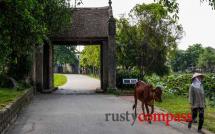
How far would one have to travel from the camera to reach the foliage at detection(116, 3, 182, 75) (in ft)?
137

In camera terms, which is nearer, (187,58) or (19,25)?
(19,25)

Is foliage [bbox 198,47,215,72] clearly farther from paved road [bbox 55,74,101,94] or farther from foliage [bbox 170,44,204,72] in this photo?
paved road [bbox 55,74,101,94]

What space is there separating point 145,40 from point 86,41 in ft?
16.6

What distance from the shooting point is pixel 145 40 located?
136ft

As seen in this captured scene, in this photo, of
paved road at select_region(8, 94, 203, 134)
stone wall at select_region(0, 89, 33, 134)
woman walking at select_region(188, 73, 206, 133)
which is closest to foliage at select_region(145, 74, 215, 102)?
paved road at select_region(8, 94, 203, 134)

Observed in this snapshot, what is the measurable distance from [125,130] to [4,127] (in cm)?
387

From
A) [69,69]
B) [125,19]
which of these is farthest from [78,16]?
[69,69]

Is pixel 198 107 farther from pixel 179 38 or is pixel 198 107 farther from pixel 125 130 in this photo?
pixel 179 38

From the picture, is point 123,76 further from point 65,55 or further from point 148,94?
point 65,55

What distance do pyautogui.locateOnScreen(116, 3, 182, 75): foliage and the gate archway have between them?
2.69 metres

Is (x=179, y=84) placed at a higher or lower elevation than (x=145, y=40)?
lower

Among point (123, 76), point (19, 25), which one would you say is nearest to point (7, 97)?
point (19, 25)

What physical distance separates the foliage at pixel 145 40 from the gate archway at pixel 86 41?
2690 mm

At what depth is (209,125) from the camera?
1739 cm
